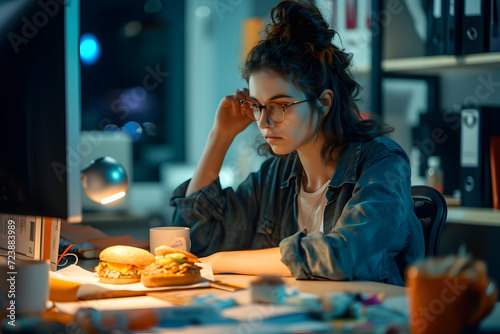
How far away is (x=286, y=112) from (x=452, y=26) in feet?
3.80

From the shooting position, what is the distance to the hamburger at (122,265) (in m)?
1.19

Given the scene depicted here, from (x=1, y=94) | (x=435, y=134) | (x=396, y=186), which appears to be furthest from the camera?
(x=435, y=134)

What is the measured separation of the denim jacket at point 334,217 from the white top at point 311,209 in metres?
0.02

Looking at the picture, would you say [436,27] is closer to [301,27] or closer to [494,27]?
[494,27]

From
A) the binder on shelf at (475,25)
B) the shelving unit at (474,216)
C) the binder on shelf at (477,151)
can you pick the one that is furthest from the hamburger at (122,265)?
the binder on shelf at (475,25)

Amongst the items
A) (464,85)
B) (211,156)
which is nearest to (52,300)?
(211,156)

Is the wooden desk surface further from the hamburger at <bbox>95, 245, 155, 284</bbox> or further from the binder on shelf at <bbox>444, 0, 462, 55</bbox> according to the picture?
the binder on shelf at <bbox>444, 0, 462, 55</bbox>

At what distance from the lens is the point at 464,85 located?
2.67 meters

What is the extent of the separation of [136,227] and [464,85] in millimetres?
1946

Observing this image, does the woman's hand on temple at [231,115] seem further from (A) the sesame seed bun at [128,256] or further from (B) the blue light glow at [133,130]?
(B) the blue light glow at [133,130]

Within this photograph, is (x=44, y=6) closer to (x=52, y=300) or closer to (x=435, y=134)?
(x=52, y=300)

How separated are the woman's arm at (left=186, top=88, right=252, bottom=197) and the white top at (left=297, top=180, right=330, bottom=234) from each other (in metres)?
0.27

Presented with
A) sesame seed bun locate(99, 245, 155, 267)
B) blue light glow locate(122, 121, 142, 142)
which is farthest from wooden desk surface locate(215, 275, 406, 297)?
blue light glow locate(122, 121, 142, 142)

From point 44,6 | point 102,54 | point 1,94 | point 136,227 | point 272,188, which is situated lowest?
point 136,227
